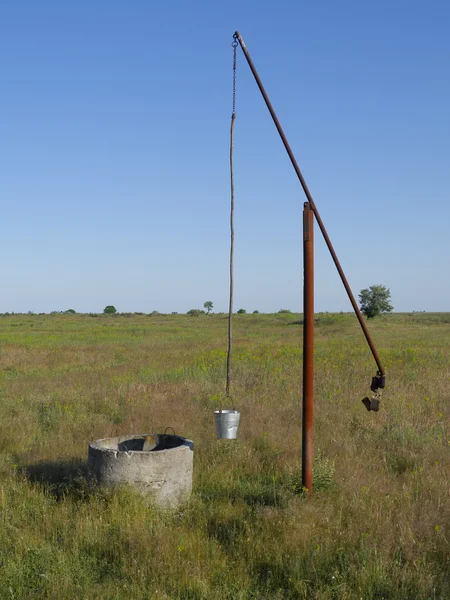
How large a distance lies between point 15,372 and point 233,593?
1440 centimetres

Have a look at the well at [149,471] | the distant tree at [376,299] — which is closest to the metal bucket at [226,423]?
the well at [149,471]

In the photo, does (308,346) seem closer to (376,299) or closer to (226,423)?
(226,423)

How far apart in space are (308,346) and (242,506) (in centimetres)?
167

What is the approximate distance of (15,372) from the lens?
1705 cm

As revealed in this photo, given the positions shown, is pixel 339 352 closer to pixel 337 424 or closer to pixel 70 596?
pixel 337 424

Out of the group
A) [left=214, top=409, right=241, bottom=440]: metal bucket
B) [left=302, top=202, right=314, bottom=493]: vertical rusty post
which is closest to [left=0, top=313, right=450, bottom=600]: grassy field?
[left=302, top=202, right=314, bottom=493]: vertical rusty post

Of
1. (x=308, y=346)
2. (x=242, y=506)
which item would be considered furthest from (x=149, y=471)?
(x=308, y=346)

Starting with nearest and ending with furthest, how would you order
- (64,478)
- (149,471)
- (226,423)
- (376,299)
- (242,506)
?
(242,506), (149,471), (64,478), (226,423), (376,299)

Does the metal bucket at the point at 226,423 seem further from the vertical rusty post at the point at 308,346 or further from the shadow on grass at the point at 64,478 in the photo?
the shadow on grass at the point at 64,478

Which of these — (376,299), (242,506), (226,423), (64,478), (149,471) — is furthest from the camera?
(376,299)

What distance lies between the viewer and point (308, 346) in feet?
18.9

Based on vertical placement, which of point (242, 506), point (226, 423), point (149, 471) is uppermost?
point (226, 423)

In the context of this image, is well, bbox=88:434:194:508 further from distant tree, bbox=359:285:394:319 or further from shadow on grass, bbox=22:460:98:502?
distant tree, bbox=359:285:394:319

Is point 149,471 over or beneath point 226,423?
beneath
